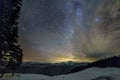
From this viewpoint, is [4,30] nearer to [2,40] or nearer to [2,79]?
[2,40]

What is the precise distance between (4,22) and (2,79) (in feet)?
31.9

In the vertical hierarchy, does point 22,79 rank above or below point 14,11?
below

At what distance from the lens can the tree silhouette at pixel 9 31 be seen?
3978 cm

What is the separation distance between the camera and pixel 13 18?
41312 millimetres

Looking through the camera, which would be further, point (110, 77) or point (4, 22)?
point (110, 77)

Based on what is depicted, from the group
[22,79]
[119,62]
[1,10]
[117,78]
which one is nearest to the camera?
[1,10]

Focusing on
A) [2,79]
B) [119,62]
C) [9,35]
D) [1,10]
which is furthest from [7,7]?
[119,62]

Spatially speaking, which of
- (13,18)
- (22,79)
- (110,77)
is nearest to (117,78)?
(110,77)

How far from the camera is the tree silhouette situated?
1566 inches

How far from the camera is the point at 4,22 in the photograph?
1571 inches

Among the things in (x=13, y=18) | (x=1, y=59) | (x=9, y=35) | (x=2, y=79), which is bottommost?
(x=2, y=79)

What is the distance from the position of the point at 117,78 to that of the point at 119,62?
26807 millimetres

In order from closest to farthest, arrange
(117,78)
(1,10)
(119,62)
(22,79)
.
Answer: (1,10) < (117,78) < (22,79) < (119,62)

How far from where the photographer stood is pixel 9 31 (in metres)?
40.8
